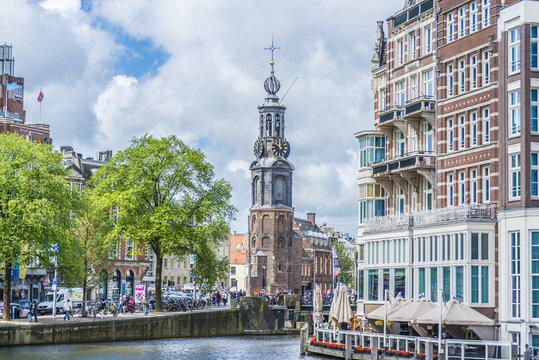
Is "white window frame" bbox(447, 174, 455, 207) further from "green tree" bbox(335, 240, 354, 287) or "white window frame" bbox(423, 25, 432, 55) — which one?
"green tree" bbox(335, 240, 354, 287)

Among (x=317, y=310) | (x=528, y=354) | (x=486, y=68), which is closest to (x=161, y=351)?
(x=317, y=310)

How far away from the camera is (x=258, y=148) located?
493 feet

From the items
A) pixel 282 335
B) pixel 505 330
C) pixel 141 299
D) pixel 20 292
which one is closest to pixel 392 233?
pixel 505 330

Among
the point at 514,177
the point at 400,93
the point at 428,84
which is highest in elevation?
the point at 400,93

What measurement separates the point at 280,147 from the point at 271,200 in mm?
7806

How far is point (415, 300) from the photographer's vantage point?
52.8m

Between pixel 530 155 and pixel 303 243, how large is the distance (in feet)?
446

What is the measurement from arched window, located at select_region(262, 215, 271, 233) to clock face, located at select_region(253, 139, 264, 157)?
9.18 meters

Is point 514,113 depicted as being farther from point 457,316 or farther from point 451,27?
point 457,316

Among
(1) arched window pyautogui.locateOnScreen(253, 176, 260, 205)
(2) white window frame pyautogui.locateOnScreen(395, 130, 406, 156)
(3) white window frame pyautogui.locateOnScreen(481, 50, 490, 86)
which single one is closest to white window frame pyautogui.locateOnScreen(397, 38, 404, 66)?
(2) white window frame pyautogui.locateOnScreen(395, 130, 406, 156)

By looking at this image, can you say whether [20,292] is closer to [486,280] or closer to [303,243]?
[486,280]

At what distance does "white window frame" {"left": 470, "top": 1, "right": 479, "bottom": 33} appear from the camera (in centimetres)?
5453

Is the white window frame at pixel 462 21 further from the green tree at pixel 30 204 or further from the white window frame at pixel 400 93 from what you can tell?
the green tree at pixel 30 204

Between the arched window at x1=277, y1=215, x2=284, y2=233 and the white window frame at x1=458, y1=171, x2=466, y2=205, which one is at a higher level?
the arched window at x1=277, y1=215, x2=284, y2=233
